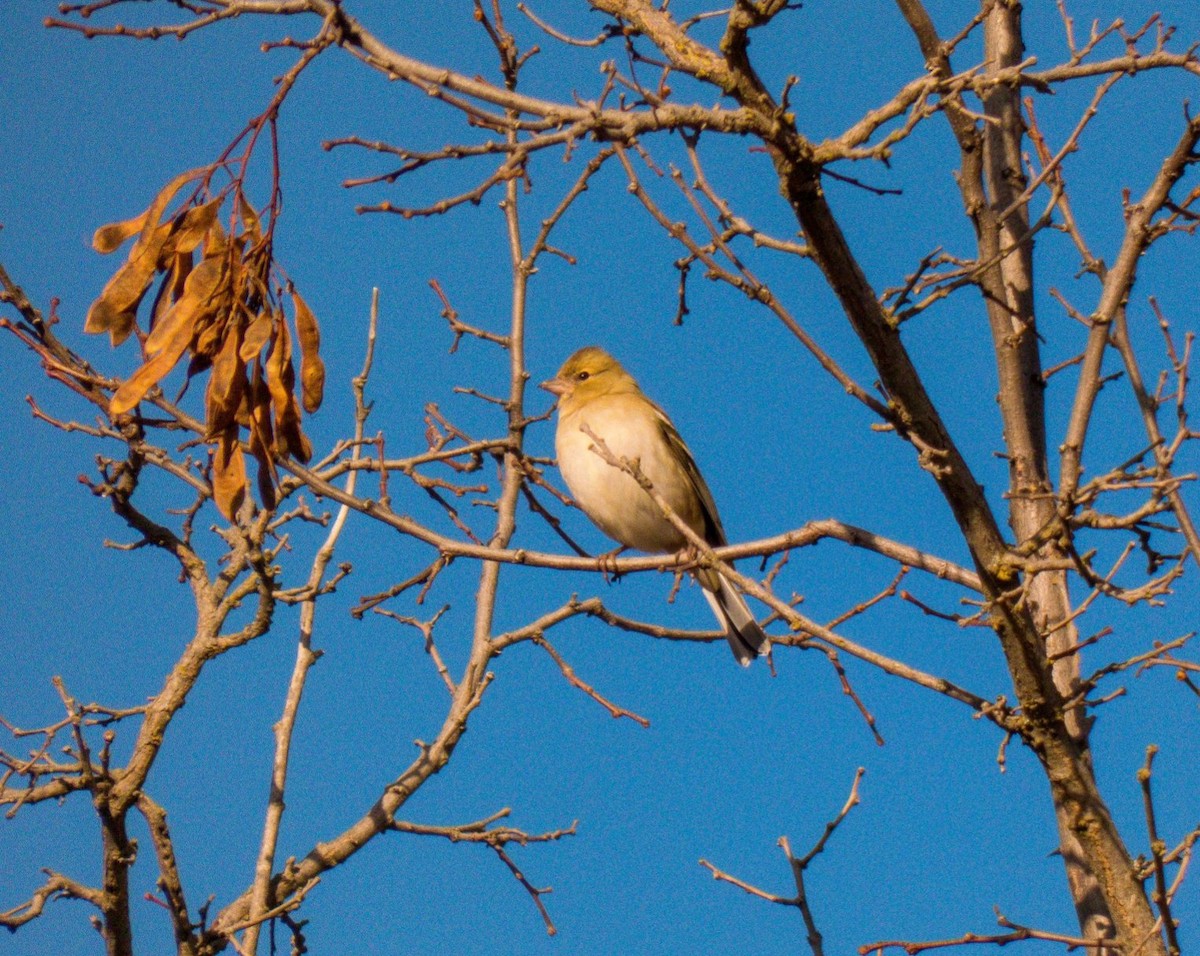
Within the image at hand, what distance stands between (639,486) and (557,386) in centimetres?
148

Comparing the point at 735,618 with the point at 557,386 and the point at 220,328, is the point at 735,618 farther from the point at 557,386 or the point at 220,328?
the point at 220,328

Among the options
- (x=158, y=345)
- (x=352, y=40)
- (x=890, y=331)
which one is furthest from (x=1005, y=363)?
(x=158, y=345)

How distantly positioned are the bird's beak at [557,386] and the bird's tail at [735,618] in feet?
4.93

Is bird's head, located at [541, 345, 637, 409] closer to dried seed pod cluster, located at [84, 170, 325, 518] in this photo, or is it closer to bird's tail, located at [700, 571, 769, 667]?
bird's tail, located at [700, 571, 769, 667]

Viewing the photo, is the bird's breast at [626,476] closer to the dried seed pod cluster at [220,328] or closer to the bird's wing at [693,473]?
the bird's wing at [693,473]

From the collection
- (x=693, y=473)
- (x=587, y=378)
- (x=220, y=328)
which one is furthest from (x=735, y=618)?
(x=220, y=328)

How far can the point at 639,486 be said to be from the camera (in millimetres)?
6598

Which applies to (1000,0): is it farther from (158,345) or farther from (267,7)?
(158,345)

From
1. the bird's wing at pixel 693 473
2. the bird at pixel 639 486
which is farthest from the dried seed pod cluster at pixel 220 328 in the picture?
the bird's wing at pixel 693 473

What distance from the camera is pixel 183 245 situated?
3557 mm

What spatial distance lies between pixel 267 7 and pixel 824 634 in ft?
6.86

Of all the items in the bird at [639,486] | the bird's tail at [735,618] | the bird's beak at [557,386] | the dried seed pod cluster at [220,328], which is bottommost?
the dried seed pod cluster at [220,328]

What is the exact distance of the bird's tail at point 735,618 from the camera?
22.5 feet

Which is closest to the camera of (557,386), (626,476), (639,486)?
(639,486)
